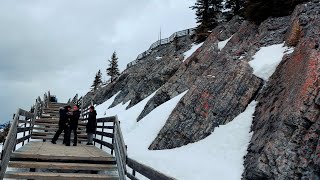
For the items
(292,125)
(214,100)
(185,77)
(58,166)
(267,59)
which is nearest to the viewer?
(58,166)

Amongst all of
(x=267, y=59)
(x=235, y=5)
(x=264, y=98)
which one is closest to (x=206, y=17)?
(x=235, y=5)

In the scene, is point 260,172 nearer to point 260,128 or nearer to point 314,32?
point 260,128

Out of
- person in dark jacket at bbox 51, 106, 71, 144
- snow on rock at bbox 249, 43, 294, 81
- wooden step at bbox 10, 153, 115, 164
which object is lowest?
wooden step at bbox 10, 153, 115, 164

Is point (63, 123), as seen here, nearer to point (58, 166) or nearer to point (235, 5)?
point (58, 166)

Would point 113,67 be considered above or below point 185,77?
above

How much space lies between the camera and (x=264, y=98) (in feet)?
47.5

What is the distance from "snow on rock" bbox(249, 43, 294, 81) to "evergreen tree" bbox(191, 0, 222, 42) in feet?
69.5

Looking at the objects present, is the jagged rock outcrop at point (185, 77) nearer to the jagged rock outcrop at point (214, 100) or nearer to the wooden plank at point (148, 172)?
the jagged rock outcrop at point (214, 100)

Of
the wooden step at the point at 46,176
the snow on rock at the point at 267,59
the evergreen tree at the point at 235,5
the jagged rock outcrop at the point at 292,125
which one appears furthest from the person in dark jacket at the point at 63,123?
the evergreen tree at the point at 235,5

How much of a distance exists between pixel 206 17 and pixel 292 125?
32.4m

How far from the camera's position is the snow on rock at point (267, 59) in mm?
16297

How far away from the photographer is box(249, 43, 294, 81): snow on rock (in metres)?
16.3

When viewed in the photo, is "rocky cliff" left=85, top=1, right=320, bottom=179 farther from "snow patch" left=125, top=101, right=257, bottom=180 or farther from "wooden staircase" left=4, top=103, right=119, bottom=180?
"wooden staircase" left=4, top=103, right=119, bottom=180

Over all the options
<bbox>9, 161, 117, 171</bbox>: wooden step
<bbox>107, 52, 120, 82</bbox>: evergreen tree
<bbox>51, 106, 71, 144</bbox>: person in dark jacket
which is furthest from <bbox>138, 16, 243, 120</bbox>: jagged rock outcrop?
<bbox>107, 52, 120, 82</bbox>: evergreen tree
